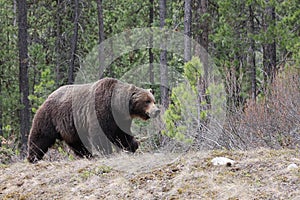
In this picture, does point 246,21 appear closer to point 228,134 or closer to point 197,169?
point 228,134

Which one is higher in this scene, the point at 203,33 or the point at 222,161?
the point at 203,33

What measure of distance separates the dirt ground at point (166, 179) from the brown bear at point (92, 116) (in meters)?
1.32

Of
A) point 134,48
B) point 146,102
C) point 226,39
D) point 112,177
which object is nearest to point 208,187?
point 112,177

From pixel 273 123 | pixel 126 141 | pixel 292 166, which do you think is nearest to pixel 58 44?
pixel 126 141

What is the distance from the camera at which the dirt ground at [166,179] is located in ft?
18.1

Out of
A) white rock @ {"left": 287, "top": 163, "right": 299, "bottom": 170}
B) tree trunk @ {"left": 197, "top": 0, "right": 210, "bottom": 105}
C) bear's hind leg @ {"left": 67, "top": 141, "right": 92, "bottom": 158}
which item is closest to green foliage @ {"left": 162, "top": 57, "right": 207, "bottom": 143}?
bear's hind leg @ {"left": 67, "top": 141, "right": 92, "bottom": 158}

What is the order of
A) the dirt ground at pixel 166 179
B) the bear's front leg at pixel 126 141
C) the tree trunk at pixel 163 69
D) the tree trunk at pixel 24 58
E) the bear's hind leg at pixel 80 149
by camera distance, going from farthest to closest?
the tree trunk at pixel 163 69, the tree trunk at pixel 24 58, the bear's hind leg at pixel 80 149, the bear's front leg at pixel 126 141, the dirt ground at pixel 166 179

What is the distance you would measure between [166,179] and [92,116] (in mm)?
3199

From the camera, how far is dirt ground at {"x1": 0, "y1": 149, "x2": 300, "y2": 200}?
5.51 metres

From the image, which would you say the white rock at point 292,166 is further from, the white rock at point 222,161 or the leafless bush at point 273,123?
the leafless bush at point 273,123

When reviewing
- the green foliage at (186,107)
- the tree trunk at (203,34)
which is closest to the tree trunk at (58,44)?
the tree trunk at (203,34)

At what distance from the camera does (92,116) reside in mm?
9102

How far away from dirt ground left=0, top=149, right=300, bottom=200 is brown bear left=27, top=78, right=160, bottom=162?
51.8 inches

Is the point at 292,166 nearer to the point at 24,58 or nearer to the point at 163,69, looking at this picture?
the point at 163,69
